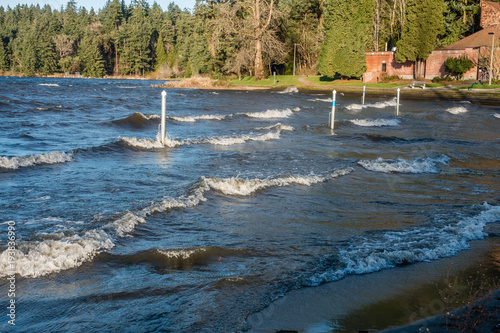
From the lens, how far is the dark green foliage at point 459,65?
5481cm

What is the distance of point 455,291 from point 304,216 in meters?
3.15

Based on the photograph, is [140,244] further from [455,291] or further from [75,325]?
[455,291]

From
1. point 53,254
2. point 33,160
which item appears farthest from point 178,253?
point 33,160

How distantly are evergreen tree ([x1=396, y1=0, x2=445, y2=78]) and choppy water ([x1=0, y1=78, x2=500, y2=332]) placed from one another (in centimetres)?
4739

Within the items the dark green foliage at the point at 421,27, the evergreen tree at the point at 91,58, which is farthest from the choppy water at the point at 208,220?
the evergreen tree at the point at 91,58

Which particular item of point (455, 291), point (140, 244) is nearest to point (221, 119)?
point (140, 244)

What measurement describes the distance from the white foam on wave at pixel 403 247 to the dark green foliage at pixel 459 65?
176ft

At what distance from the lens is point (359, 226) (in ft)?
23.5

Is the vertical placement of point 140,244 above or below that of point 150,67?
below

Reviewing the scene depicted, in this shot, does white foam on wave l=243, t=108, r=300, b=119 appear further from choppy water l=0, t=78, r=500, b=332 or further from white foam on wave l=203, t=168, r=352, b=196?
white foam on wave l=203, t=168, r=352, b=196

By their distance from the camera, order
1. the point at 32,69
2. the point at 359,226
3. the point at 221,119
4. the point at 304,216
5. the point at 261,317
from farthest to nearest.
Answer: the point at 32,69 → the point at 221,119 → the point at 304,216 → the point at 359,226 → the point at 261,317

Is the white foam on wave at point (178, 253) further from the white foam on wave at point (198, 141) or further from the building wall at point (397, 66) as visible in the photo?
the building wall at point (397, 66)

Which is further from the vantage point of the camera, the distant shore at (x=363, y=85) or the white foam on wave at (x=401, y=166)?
the distant shore at (x=363, y=85)

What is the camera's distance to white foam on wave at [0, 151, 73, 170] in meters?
10.1
